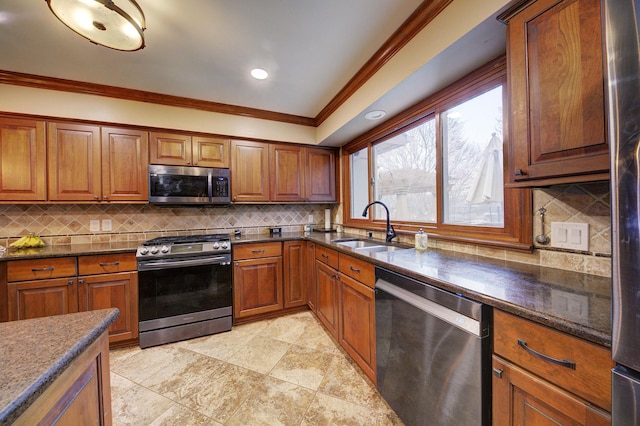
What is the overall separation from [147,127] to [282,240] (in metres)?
1.86

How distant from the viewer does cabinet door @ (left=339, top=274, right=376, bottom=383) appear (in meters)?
1.61

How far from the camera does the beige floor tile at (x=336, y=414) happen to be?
1.39 meters

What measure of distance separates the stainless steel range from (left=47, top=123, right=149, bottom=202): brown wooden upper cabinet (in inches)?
27.2

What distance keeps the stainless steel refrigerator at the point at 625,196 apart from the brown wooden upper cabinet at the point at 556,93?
14.2 inches

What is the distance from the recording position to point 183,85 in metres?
2.32

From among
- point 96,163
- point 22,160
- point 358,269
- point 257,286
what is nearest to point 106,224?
point 96,163

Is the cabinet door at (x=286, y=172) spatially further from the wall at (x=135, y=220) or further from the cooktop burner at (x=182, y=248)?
the cooktop burner at (x=182, y=248)

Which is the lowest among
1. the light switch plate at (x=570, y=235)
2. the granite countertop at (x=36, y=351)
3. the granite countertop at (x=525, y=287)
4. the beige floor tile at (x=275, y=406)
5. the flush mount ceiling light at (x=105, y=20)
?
the beige floor tile at (x=275, y=406)

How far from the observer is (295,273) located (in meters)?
2.83

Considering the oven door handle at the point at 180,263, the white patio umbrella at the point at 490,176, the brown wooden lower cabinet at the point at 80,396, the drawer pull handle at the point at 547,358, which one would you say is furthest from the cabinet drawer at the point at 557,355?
the oven door handle at the point at 180,263

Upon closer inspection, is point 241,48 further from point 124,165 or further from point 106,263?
point 106,263

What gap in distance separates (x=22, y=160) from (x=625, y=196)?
3.76m

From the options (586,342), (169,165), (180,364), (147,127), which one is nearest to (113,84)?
(147,127)

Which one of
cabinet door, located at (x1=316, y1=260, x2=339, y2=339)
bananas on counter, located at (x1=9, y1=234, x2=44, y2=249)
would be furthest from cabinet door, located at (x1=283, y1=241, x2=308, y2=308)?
bananas on counter, located at (x1=9, y1=234, x2=44, y2=249)
